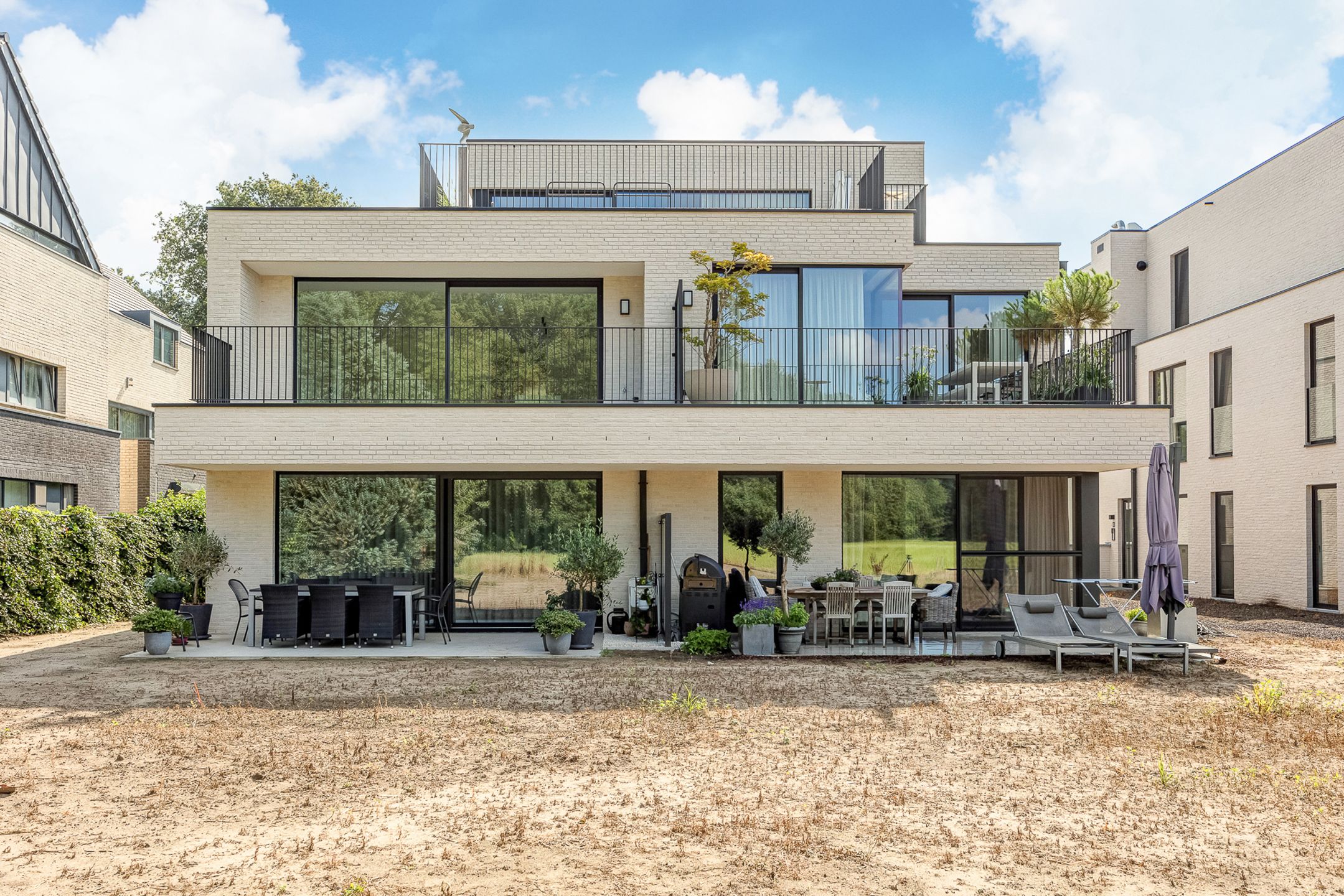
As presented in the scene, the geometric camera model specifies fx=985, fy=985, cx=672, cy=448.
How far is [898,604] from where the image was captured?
12664 millimetres

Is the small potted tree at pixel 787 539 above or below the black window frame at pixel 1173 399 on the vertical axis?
below

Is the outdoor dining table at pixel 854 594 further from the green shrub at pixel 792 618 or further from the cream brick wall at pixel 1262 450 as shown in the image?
the cream brick wall at pixel 1262 450

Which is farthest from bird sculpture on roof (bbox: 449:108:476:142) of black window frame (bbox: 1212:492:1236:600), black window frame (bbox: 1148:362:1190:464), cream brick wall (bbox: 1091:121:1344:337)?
cream brick wall (bbox: 1091:121:1344:337)

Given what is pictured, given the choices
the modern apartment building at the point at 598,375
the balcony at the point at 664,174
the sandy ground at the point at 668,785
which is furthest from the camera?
the balcony at the point at 664,174

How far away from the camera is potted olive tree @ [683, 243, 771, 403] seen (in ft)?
43.2

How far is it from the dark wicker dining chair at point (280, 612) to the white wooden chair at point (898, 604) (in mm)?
7466

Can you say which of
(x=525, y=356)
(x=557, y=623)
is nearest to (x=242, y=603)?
(x=557, y=623)

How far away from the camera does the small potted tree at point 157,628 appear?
12117 mm

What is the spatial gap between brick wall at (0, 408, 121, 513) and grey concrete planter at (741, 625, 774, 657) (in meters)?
14.2

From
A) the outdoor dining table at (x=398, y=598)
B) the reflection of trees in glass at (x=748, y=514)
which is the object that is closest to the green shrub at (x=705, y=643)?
the reflection of trees in glass at (x=748, y=514)

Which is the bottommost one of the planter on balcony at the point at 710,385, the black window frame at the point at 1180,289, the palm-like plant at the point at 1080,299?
the planter on balcony at the point at 710,385

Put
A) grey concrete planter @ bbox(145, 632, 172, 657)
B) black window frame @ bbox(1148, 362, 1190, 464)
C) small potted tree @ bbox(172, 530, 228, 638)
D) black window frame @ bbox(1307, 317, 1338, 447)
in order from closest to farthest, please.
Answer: grey concrete planter @ bbox(145, 632, 172, 657) → small potted tree @ bbox(172, 530, 228, 638) → black window frame @ bbox(1307, 317, 1338, 447) → black window frame @ bbox(1148, 362, 1190, 464)

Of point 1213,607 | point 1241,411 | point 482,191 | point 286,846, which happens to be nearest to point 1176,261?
point 1241,411

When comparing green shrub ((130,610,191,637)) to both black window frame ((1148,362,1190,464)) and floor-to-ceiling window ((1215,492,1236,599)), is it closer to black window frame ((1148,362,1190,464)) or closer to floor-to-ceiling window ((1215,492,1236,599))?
black window frame ((1148,362,1190,464))
